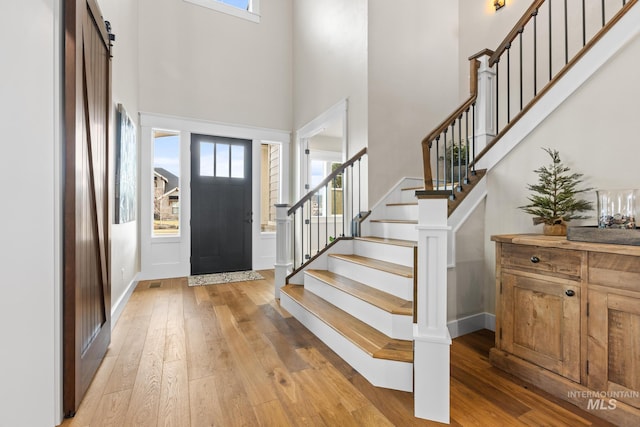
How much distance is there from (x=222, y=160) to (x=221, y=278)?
79.4 inches

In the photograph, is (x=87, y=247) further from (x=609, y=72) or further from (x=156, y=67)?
(x=156, y=67)

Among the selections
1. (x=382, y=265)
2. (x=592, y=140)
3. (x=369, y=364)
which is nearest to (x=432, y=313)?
(x=369, y=364)

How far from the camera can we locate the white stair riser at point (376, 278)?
7.26 ft

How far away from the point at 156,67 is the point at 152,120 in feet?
2.80

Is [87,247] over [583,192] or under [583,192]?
under

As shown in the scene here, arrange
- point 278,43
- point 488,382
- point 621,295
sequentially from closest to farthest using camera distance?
point 621,295
point 488,382
point 278,43

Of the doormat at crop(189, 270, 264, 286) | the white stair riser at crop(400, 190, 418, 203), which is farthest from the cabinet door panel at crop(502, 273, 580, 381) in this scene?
the doormat at crop(189, 270, 264, 286)

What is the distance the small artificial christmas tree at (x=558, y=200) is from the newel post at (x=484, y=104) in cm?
67

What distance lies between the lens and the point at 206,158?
489cm

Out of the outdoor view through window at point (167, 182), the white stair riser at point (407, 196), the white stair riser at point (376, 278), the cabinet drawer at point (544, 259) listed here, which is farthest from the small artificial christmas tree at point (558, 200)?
the outdoor view through window at point (167, 182)

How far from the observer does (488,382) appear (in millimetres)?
1801

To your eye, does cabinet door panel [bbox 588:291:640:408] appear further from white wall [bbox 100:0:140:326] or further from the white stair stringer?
white wall [bbox 100:0:140:326]
